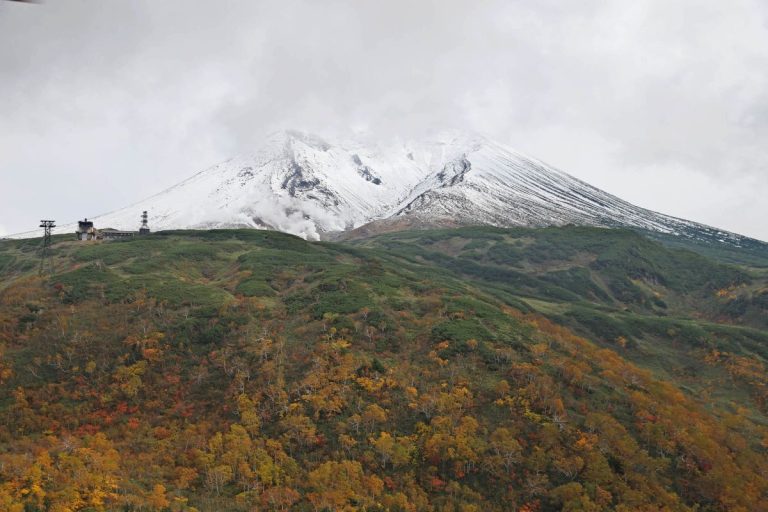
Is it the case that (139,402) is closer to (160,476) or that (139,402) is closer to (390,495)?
(160,476)

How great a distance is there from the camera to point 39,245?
418 ft

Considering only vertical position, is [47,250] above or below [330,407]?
above

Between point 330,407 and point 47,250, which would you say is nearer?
point 330,407

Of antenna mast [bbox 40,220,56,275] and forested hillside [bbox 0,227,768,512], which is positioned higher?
antenna mast [bbox 40,220,56,275]

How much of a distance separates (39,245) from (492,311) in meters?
110

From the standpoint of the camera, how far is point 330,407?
A: 166 ft

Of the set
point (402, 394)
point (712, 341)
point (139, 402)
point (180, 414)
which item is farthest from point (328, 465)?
point (712, 341)

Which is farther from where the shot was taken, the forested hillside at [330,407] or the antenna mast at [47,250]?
the antenna mast at [47,250]

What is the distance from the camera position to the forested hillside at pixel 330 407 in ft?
139

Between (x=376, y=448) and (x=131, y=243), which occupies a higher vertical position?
(x=131, y=243)

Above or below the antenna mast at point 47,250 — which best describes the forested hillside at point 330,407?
below

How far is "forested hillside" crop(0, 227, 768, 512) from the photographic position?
1665 inches

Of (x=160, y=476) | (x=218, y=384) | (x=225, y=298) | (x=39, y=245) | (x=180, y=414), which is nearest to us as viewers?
(x=160, y=476)

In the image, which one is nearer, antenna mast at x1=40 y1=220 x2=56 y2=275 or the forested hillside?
the forested hillside
